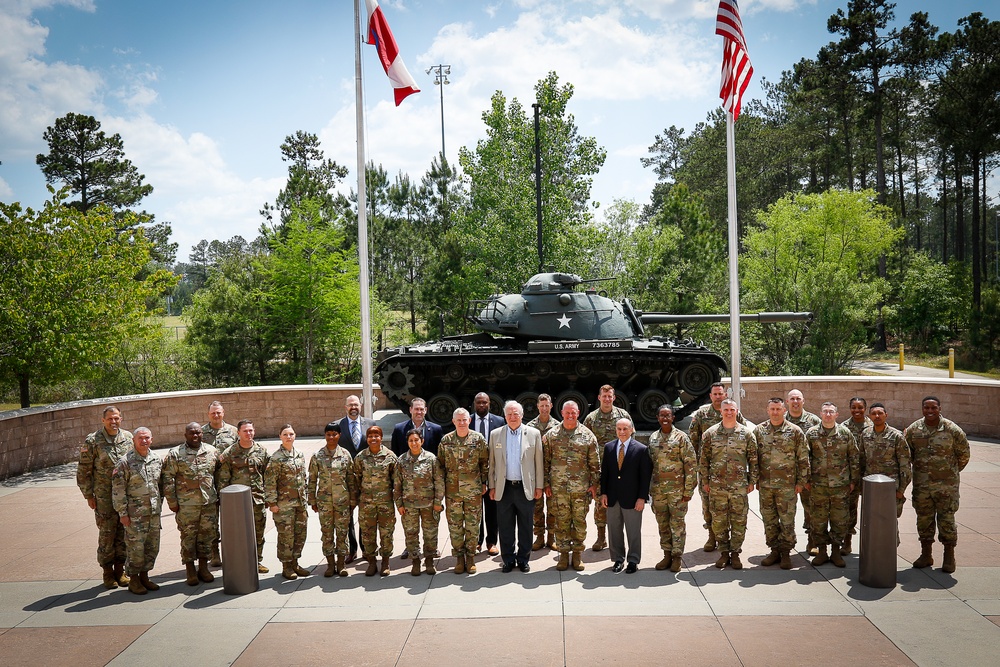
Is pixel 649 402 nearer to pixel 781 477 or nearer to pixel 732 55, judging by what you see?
pixel 732 55

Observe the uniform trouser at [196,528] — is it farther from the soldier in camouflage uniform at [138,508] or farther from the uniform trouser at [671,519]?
the uniform trouser at [671,519]

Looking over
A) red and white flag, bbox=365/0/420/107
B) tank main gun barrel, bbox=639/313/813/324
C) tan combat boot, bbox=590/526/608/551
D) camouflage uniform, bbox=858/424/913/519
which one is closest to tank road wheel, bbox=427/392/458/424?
tank main gun barrel, bbox=639/313/813/324

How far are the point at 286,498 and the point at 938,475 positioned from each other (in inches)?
244

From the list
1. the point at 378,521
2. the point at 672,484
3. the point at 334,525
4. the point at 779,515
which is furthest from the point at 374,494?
the point at 779,515

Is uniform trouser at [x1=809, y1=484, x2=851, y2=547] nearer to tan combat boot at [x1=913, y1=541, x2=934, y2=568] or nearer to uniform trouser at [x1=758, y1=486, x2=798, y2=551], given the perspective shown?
uniform trouser at [x1=758, y1=486, x2=798, y2=551]

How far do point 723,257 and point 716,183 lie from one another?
14070 millimetres

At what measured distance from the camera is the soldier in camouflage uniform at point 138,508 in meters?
6.95

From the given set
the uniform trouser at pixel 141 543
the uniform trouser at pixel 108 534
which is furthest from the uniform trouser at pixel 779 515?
the uniform trouser at pixel 108 534

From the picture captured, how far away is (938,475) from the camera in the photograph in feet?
23.4

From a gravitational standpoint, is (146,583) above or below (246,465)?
below

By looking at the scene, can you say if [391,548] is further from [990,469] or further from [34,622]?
[990,469]

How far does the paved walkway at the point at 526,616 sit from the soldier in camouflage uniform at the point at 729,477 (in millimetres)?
316

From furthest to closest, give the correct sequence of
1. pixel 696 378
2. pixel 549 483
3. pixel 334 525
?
1. pixel 696 378
2. pixel 549 483
3. pixel 334 525

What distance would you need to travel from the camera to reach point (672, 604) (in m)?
6.44
